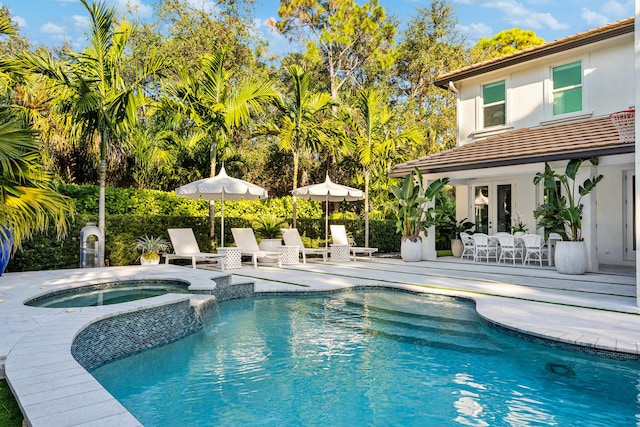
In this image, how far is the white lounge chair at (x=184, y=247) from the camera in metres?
13.0

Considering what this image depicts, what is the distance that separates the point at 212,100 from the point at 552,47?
11.3 metres

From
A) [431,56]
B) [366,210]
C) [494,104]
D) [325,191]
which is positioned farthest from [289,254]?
[431,56]

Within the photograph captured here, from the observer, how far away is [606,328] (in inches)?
244

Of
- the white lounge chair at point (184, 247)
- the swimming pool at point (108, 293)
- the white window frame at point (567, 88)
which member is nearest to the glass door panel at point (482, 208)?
the white window frame at point (567, 88)

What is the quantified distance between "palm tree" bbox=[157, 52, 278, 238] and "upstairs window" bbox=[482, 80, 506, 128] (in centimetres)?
834

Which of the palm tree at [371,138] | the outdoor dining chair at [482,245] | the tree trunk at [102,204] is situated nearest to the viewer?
the tree trunk at [102,204]

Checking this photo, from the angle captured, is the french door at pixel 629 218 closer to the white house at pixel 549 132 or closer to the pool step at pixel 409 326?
the white house at pixel 549 132

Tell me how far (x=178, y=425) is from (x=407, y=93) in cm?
3191

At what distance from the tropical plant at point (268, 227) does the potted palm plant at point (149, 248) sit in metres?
4.09

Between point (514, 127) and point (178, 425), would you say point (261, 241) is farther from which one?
point (178, 425)

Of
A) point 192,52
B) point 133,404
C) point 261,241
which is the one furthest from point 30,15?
point 133,404

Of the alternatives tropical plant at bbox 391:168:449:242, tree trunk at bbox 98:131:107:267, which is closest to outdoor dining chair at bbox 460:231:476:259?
tropical plant at bbox 391:168:449:242

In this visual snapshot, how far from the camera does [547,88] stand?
1570 cm

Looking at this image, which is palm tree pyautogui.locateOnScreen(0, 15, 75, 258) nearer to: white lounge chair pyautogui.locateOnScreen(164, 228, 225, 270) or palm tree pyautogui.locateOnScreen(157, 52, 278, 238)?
white lounge chair pyautogui.locateOnScreen(164, 228, 225, 270)
